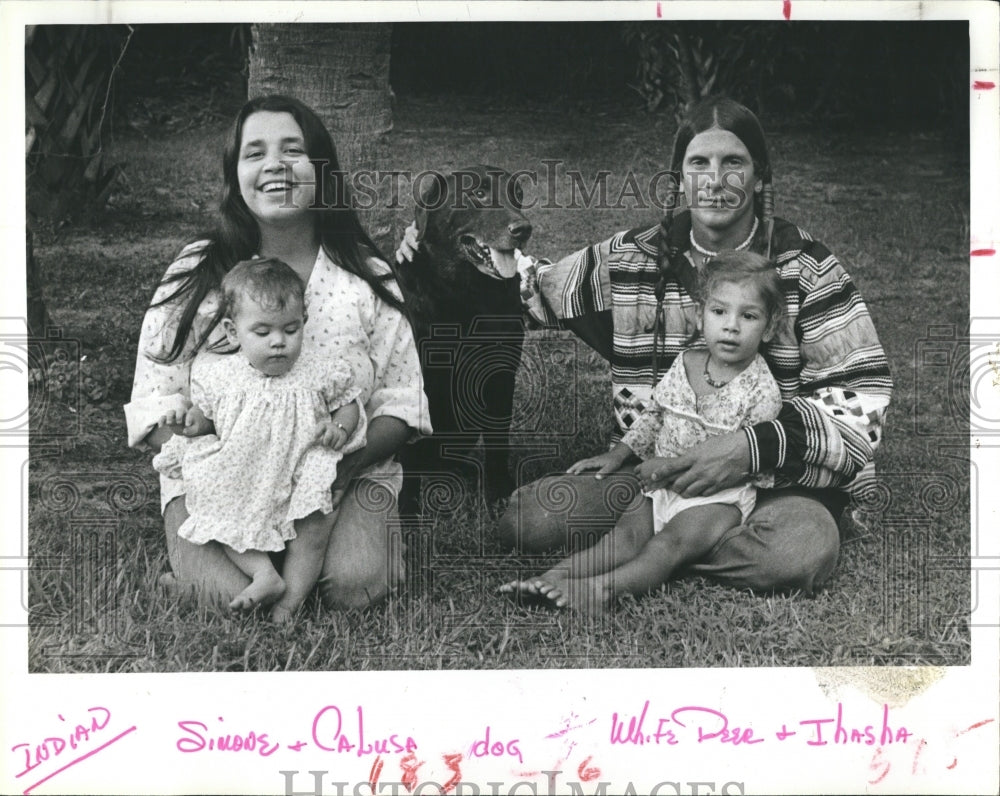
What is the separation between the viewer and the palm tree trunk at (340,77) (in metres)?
4.78

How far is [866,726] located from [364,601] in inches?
70.6

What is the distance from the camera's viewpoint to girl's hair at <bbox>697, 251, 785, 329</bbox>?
4.76m

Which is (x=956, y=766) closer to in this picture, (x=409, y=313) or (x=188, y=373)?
(x=409, y=313)

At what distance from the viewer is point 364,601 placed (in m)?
4.73

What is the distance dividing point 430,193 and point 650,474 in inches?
49.0

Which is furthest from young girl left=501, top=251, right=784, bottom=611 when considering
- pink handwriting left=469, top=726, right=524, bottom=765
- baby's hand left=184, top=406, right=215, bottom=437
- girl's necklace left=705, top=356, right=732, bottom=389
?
baby's hand left=184, top=406, right=215, bottom=437

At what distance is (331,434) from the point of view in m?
4.64

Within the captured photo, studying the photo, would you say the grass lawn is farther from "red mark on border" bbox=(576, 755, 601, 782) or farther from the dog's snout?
"red mark on border" bbox=(576, 755, 601, 782)

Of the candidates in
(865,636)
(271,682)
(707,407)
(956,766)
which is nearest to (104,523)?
(271,682)

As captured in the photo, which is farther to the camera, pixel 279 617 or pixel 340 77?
pixel 340 77

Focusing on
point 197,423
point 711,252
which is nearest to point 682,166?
point 711,252

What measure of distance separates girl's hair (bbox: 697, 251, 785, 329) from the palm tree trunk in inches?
44.1

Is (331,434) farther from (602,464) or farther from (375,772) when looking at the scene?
(375,772)

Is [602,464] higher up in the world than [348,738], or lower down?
higher up
